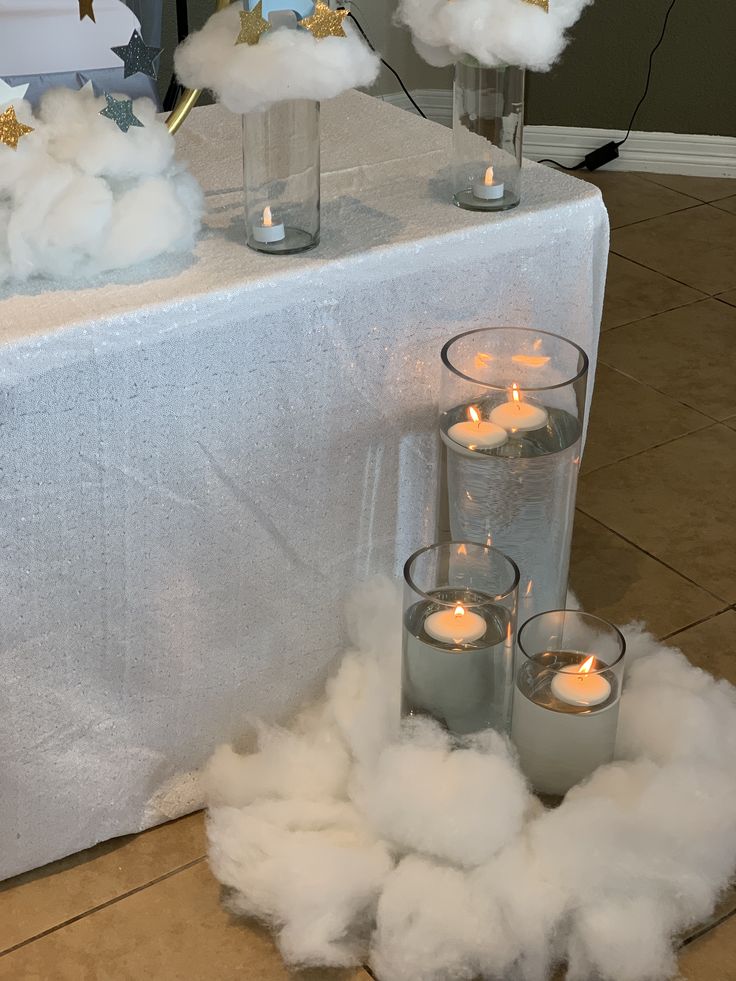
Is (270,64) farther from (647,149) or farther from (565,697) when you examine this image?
(647,149)

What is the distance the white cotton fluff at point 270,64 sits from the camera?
0.98 meters

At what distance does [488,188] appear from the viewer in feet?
3.92

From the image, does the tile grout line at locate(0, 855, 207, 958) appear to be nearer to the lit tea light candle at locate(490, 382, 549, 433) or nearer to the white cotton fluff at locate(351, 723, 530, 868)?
the white cotton fluff at locate(351, 723, 530, 868)

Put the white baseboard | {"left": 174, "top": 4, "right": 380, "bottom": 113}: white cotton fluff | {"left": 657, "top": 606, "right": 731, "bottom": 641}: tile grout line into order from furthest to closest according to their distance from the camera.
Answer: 1. the white baseboard
2. {"left": 657, "top": 606, "right": 731, "bottom": 641}: tile grout line
3. {"left": 174, "top": 4, "right": 380, "bottom": 113}: white cotton fluff

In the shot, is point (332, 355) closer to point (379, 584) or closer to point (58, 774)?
point (379, 584)

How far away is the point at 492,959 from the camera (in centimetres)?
102

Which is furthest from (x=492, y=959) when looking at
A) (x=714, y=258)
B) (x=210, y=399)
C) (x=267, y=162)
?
(x=714, y=258)

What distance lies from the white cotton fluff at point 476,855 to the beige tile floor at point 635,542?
52 millimetres

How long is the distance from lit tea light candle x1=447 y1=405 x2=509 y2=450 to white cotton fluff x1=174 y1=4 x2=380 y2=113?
0.33 m

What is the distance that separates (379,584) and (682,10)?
206 centimetres

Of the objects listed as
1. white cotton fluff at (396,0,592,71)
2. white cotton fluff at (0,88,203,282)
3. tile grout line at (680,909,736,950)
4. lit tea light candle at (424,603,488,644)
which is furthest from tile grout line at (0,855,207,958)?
white cotton fluff at (396,0,592,71)

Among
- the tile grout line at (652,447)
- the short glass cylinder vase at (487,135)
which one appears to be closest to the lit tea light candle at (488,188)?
the short glass cylinder vase at (487,135)

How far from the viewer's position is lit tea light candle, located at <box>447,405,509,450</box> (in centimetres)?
115

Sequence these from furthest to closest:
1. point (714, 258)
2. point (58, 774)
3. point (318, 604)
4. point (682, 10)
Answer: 1. point (682, 10)
2. point (714, 258)
3. point (318, 604)
4. point (58, 774)
